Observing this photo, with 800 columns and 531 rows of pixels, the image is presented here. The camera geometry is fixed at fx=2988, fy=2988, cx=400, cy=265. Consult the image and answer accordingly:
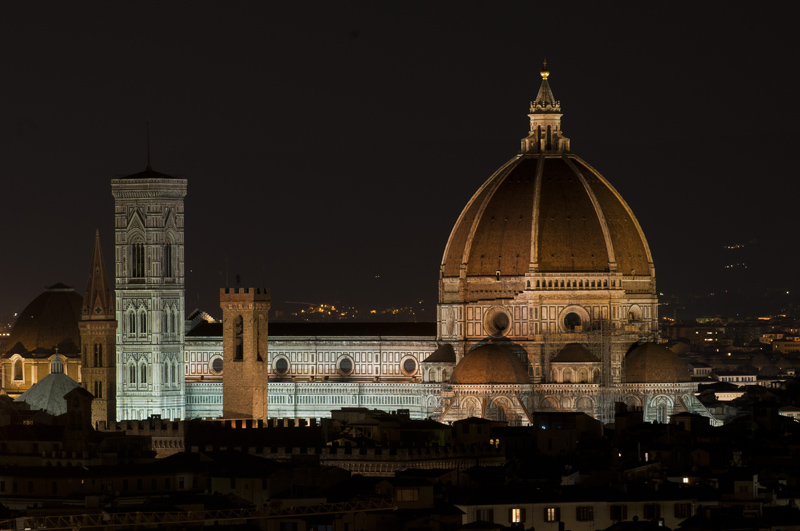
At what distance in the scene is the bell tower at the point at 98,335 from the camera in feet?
472

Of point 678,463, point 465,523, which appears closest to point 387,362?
point 678,463

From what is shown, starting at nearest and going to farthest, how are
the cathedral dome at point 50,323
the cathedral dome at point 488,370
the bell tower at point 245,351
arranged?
the cathedral dome at point 488,370 < the bell tower at point 245,351 < the cathedral dome at point 50,323

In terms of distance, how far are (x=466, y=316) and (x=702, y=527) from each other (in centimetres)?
6680

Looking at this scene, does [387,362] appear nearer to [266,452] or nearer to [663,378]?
[663,378]

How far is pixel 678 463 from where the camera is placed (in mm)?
99000

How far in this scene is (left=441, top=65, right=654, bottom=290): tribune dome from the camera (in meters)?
141

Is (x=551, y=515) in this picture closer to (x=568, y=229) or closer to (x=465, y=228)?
(x=568, y=229)

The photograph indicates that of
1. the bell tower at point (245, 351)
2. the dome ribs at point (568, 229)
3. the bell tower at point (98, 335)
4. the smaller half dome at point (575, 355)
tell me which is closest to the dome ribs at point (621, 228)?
the dome ribs at point (568, 229)

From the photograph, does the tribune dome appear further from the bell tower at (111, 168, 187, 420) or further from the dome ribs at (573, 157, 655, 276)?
the bell tower at (111, 168, 187, 420)

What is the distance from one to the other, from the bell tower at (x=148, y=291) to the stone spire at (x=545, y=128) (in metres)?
17.4

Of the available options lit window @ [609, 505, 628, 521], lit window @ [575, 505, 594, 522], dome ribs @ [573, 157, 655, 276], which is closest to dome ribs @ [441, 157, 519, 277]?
dome ribs @ [573, 157, 655, 276]

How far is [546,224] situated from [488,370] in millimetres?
9143

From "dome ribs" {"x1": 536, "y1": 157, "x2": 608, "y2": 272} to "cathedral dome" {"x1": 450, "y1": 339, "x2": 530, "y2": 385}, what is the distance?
667cm

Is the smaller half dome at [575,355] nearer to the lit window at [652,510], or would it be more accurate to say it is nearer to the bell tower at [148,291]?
the bell tower at [148,291]
